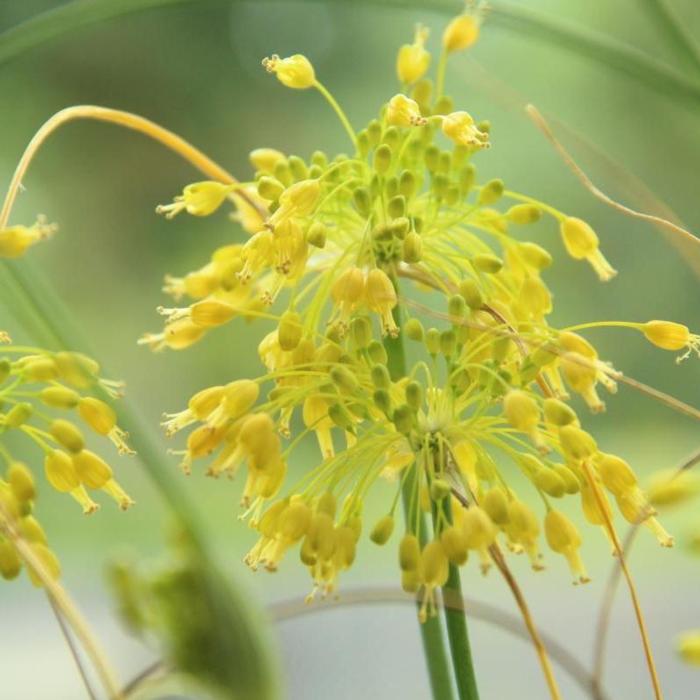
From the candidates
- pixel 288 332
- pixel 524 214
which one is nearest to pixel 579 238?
pixel 524 214

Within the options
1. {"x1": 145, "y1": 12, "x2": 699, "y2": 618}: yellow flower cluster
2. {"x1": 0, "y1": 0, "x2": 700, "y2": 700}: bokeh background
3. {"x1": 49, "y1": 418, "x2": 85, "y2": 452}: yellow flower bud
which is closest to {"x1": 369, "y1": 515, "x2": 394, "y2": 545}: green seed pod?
{"x1": 145, "y1": 12, "x2": 699, "y2": 618}: yellow flower cluster

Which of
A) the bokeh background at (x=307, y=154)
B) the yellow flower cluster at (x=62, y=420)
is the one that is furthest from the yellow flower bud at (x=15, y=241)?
the bokeh background at (x=307, y=154)

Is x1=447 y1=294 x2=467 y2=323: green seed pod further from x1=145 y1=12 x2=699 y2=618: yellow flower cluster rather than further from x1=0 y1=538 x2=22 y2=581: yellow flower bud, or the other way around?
x1=0 y1=538 x2=22 y2=581: yellow flower bud

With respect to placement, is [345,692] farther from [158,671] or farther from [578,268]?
[578,268]

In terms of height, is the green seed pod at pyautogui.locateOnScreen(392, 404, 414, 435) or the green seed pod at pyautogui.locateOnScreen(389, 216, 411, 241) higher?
the green seed pod at pyautogui.locateOnScreen(389, 216, 411, 241)

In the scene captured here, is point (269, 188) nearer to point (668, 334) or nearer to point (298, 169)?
point (298, 169)

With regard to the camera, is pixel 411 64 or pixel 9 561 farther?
pixel 411 64
